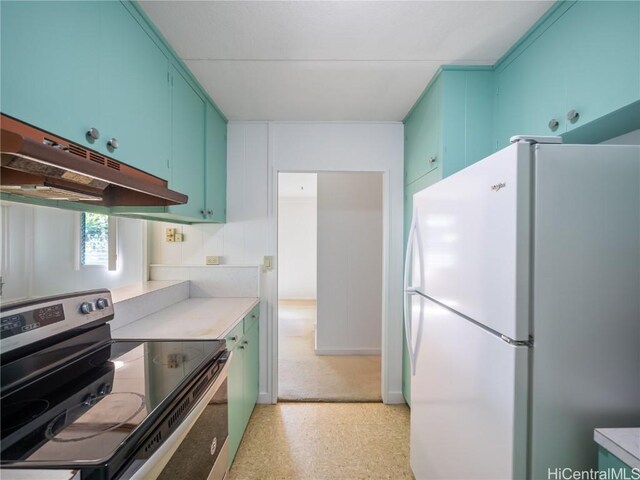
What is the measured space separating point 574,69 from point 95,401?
2.06m

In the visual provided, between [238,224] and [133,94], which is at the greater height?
[133,94]

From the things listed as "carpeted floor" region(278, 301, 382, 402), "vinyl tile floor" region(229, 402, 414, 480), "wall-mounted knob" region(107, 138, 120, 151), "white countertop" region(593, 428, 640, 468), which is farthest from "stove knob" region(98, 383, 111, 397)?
"carpeted floor" region(278, 301, 382, 402)

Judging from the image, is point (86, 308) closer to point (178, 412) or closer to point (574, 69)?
point (178, 412)

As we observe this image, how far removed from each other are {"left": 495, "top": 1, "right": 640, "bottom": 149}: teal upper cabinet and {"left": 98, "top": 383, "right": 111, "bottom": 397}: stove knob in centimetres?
194

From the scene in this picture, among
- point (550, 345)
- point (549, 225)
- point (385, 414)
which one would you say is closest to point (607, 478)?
point (550, 345)

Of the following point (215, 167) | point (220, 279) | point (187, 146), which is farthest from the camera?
point (220, 279)

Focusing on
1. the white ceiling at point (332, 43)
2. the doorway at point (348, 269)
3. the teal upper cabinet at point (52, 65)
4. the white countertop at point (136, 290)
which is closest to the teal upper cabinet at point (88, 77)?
the teal upper cabinet at point (52, 65)

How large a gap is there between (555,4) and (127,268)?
282cm

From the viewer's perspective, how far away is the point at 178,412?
2.91 ft

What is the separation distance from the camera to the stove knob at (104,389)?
2.84 feet

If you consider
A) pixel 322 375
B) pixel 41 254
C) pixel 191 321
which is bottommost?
pixel 322 375

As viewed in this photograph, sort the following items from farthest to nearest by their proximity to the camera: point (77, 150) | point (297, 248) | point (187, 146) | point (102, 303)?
point (297, 248) → point (187, 146) → point (102, 303) → point (77, 150)

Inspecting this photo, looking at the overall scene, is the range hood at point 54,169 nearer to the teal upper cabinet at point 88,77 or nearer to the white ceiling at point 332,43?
→ the teal upper cabinet at point 88,77

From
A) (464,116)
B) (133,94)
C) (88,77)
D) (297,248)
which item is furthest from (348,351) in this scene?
(297,248)
